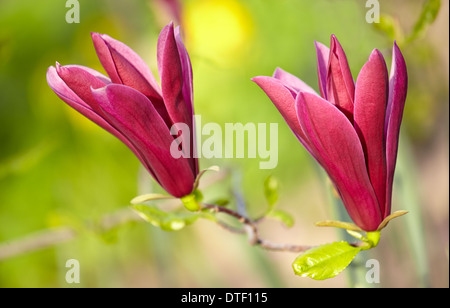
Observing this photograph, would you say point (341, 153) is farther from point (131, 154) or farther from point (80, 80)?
point (131, 154)

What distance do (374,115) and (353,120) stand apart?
Result: 15mm

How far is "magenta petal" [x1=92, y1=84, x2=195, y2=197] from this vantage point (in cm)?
Result: 23

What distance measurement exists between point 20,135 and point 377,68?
1102mm

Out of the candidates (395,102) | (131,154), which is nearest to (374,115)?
(395,102)

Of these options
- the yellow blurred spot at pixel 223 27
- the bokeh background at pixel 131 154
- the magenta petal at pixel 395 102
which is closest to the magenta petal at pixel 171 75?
the magenta petal at pixel 395 102

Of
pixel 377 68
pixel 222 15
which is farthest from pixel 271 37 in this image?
pixel 377 68

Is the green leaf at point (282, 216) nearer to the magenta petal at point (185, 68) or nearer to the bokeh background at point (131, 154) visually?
the magenta petal at point (185, 68)

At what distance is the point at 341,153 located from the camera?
238mm

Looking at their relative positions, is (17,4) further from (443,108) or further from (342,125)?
(342,125)

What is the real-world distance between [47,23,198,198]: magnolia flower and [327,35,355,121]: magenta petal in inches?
2.8

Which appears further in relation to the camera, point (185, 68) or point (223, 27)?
point (223, 27)

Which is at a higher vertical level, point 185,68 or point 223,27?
point 223,27

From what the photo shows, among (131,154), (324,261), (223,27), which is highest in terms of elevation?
(223,27)

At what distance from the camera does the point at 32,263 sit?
3.43ft
